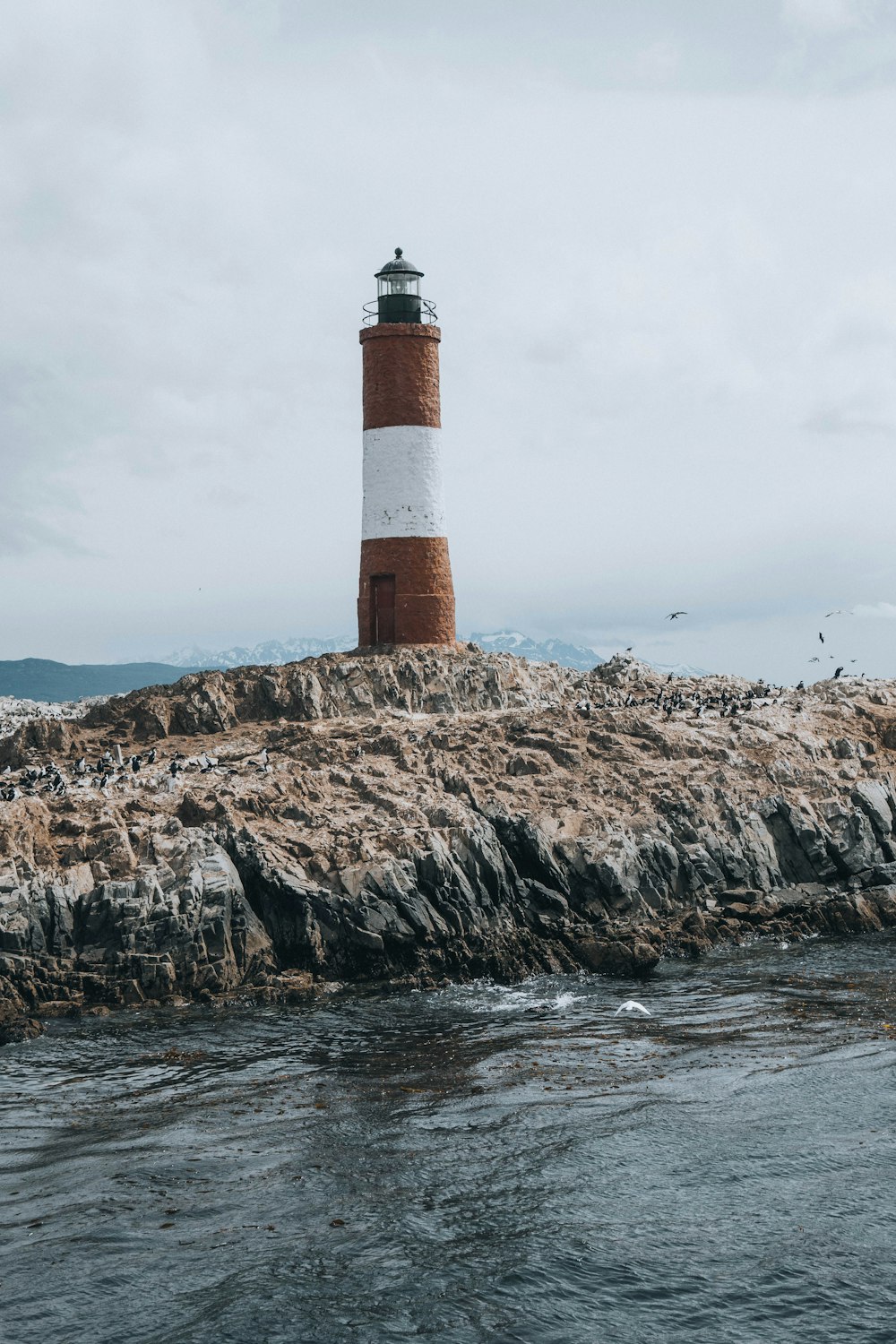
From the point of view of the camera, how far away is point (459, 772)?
45875 mm

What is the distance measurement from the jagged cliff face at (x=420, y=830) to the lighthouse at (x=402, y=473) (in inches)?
109

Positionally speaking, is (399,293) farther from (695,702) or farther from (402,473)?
(695,702)

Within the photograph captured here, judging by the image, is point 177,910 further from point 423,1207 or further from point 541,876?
point 423,1207

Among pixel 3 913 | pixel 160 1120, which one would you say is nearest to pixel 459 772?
pixel 3 913

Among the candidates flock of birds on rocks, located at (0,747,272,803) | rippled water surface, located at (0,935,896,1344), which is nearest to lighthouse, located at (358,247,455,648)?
flock of birds on rocks, located at (0,747,272,803)

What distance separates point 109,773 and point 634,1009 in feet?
71.2

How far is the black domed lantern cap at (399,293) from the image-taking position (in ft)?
189

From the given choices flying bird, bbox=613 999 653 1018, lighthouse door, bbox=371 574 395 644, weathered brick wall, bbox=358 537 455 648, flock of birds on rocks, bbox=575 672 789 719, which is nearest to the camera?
flying bird, bbox=613 999 653 1018

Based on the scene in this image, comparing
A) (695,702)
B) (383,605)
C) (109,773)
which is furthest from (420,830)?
(695,702)

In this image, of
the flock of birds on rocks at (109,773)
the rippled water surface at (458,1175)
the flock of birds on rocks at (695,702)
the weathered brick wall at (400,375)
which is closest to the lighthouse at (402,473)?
the weathered brick wall at (400,375)

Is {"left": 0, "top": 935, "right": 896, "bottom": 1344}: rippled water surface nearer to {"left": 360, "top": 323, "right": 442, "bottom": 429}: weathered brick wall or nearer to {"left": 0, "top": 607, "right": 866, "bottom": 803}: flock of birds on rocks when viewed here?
{"left": 0, "top": 607, "right": 866, "bottom": 803}: flock of birds on rocks

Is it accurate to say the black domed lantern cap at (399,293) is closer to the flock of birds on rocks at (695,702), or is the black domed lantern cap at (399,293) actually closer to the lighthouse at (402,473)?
the lighthouse at (402,473)

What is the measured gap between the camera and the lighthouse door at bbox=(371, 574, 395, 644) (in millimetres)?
57531

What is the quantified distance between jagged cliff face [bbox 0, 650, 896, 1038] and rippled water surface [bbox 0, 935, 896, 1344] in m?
3.85
